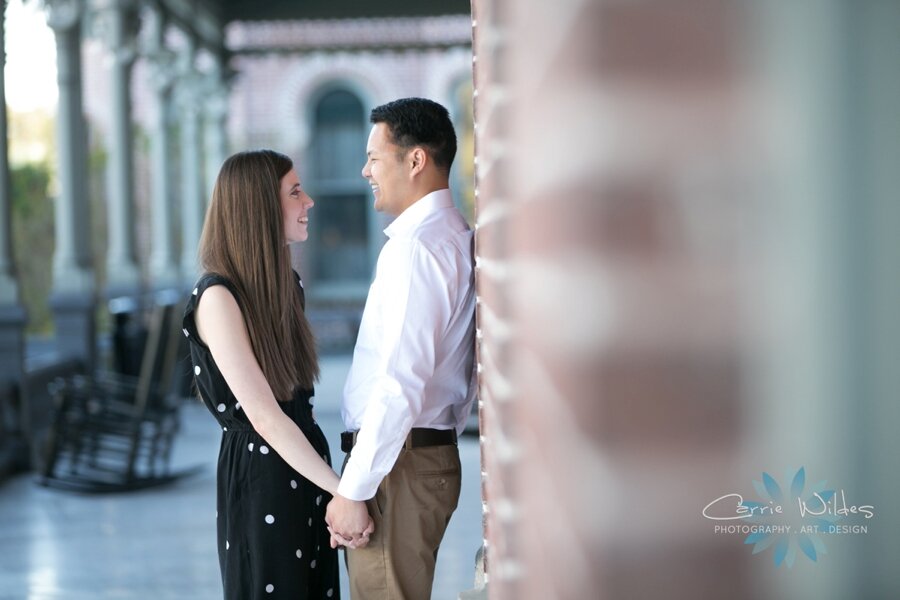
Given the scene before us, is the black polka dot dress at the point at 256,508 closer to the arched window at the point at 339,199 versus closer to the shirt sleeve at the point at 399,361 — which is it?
the shirt sleeve at the point at 399,361

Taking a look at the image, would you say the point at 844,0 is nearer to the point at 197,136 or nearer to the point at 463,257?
the point at 463,257

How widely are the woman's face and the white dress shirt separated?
0.98 feet

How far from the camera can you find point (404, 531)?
Answer: 227 centimetres

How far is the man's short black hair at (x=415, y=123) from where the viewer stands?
2.26 metres

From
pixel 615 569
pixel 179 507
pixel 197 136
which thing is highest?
pixel 197 136

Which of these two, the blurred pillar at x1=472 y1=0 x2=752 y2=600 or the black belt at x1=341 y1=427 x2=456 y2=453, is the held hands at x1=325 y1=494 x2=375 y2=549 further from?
the blurred pillar at x1=472 y1=0 x2=752 y2=600

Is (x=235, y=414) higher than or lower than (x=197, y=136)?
lower

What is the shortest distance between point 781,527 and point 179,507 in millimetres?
5734

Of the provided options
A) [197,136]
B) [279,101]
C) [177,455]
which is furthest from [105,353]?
[279,101]

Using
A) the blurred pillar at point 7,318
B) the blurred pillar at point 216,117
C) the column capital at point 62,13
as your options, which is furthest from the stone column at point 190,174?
the blurred pillar at point 7,318

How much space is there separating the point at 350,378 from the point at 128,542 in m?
3.47

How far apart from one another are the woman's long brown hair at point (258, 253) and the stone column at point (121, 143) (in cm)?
824

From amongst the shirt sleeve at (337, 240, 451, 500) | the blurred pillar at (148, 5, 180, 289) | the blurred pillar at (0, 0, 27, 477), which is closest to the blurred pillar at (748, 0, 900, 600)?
the shirt sleeve at (337, 240, 451, 500)

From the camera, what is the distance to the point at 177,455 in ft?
26.2
